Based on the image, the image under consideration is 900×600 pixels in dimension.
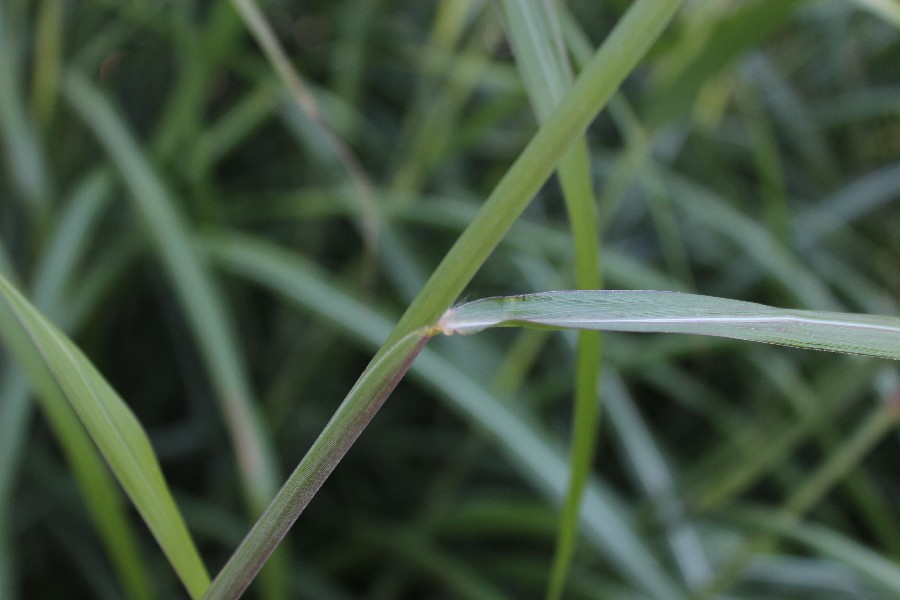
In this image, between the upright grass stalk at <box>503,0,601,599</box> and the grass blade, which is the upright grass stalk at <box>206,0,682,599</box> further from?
the grass blade

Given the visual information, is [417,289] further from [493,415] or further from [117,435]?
[117,435]

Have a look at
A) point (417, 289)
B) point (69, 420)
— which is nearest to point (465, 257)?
point (69, 420)

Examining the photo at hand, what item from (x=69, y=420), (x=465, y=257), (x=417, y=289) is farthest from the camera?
(x=417, y=289)

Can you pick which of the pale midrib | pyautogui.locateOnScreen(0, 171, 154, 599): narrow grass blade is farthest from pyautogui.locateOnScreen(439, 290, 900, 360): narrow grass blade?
pyautogui.locateOnScreen(0, 171, 154, 599): narrow grass blade

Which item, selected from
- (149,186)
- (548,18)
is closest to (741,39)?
(548,18)

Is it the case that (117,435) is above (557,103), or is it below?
below

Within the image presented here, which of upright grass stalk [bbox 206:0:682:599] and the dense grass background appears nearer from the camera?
upright grass stalk [bbox 206:0:682:599]
